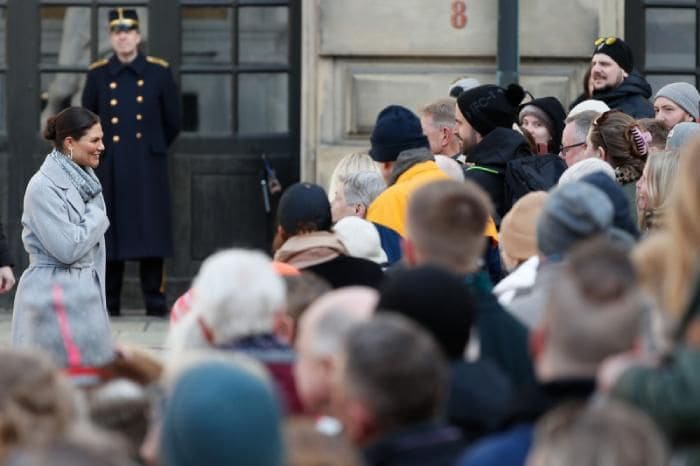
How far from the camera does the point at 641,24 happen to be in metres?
12.7

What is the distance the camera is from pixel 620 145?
8.48 meters

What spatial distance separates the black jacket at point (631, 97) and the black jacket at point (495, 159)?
5.37ft

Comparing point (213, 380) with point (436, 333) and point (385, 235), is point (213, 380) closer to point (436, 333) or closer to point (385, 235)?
point (436, 333)

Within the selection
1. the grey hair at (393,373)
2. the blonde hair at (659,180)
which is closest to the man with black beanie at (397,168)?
the blonde hair at (659,180)

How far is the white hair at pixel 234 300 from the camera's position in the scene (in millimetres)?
4652

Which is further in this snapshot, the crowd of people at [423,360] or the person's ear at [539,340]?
the person's ear at [539,340]

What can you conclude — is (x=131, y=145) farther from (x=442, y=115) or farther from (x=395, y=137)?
(x=395, y=137)

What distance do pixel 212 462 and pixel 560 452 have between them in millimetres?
710

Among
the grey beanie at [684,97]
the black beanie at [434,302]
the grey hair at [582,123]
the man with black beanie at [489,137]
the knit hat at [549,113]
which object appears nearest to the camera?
the black beanie at [434,302]

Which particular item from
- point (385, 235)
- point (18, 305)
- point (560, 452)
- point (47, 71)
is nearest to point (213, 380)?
point (560, 452)

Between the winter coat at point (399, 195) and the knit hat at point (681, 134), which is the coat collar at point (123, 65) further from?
the knit hat at point (681, 134)

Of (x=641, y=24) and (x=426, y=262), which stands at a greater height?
(x=641, y=24)

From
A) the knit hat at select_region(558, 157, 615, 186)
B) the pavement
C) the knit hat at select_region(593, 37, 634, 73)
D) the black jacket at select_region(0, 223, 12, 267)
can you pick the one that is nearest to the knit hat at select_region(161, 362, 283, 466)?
the knit hat at select_region(558, 157, 615, 186)

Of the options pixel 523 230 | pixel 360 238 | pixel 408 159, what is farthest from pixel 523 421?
pixel 408 159
